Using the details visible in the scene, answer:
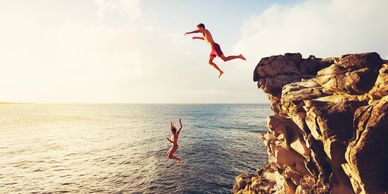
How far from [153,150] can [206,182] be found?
27890 mm

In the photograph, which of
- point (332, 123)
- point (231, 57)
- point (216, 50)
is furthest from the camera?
point (332, 123)

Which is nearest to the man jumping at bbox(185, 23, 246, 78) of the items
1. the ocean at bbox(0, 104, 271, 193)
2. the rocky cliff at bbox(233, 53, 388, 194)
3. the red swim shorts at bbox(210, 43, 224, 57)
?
the red swim shorts at bbox(210, 43, 224, 57)

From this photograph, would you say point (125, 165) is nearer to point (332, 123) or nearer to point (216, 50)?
point (332, 123)

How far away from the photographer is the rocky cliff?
15125 millimetres

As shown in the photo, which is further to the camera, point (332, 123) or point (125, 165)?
point (125, 165)

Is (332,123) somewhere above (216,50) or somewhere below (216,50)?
below

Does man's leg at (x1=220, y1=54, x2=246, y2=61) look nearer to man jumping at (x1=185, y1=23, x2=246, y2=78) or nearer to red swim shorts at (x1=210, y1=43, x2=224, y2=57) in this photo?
man jumping at (x1=185, y1=23, x2=246, y2=78)

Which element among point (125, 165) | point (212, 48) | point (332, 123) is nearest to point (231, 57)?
point (212, 48)

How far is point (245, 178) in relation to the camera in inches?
1483

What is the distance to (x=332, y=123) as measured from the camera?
17.0 metres

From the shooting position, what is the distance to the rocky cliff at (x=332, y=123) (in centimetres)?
1512

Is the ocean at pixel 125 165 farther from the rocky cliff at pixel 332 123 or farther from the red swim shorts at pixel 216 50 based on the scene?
the red swim shorts at pixel 216 50

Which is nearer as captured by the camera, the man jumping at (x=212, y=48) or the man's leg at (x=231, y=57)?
the man jumping at (x=212, y=48)

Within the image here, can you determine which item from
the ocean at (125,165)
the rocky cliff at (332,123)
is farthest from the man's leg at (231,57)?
the ocean at (125,165)
